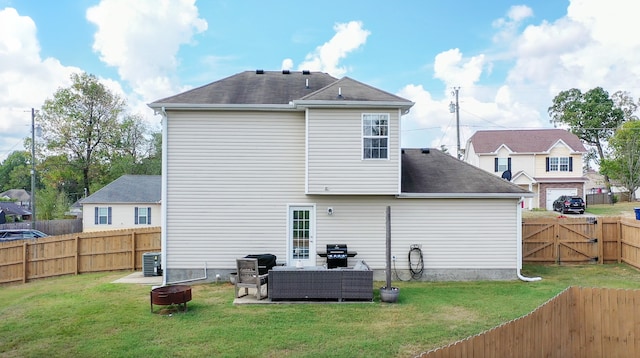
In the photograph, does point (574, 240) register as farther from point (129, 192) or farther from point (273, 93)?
point (129, 192)

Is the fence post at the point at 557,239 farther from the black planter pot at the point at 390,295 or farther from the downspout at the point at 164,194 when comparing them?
the downspout at the point at 164,194

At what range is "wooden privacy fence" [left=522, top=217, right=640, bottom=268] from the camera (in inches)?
550

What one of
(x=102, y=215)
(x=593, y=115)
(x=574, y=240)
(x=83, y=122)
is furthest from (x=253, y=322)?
(x=593, y=115)

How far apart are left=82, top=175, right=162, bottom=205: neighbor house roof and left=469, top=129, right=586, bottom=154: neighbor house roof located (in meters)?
26.4

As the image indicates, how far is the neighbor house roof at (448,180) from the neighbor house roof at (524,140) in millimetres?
22063

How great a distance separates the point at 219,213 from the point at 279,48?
10.1 metres

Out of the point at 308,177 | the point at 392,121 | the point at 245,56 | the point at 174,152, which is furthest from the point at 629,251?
the point at 245,56

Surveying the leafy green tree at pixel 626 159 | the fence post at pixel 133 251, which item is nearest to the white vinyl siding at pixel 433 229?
the fence post at pixel 133 251

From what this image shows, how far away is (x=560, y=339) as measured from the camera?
21.3 feet

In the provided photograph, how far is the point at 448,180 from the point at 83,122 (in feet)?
116

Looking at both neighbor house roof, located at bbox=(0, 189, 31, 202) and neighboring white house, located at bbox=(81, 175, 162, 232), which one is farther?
neighbor house roof, located at bbox=(0, 189, 31, 202)

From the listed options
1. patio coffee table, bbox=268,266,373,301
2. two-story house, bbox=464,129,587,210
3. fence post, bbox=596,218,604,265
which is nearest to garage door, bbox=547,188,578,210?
two-story house, bbox=464,129,587,210

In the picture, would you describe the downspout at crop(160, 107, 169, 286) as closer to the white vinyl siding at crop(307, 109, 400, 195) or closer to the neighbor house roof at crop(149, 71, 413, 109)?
the neighbor house roof at crop(149, 71, 413, 109)

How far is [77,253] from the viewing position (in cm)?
1445
